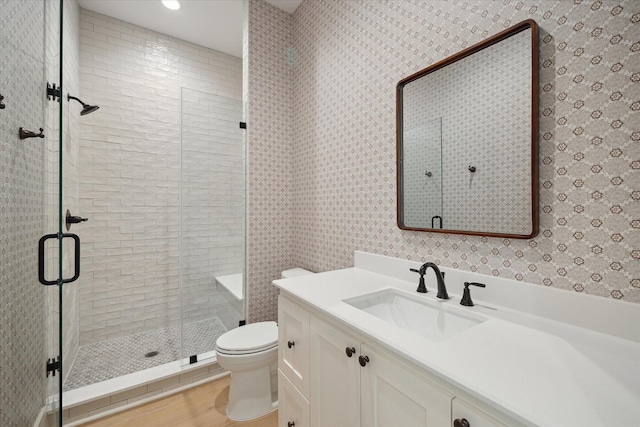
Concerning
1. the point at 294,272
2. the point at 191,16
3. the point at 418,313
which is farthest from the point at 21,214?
the point at 191,16

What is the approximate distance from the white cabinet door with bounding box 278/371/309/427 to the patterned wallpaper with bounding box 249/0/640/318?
0.80 meters

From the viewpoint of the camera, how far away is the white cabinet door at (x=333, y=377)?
92 centimetres

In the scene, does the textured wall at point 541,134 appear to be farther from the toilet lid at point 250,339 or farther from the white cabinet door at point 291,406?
the white cabinet door at point 291,406

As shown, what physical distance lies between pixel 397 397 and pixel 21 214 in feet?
5.58

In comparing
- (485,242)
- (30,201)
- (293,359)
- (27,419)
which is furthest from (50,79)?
(485,242)

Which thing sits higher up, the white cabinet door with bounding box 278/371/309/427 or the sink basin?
the sink basin

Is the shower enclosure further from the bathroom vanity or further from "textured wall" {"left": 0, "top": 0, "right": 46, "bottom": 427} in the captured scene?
the bathroom vanity

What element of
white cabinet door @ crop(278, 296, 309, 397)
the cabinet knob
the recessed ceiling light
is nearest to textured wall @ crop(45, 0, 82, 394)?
the recessed ceiling light

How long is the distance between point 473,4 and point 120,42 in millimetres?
2981

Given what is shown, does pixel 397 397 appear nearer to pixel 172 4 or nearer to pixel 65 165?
pixel 65 165

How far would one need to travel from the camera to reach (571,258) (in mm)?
893

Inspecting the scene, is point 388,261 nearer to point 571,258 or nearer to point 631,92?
point 571,258

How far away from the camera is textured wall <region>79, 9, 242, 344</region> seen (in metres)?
2.43

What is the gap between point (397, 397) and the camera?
776 millimetres
